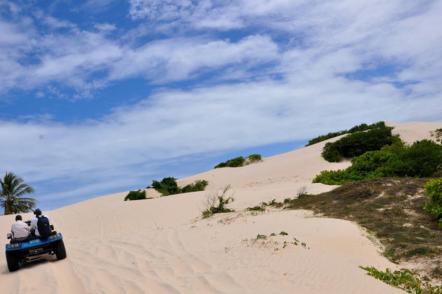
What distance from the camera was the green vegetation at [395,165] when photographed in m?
18.8

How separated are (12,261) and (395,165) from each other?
47.2 ft

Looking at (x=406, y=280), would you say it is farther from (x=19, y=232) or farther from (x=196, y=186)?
(x=196, y=186)

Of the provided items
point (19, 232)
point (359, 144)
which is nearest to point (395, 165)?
point (359, 144)

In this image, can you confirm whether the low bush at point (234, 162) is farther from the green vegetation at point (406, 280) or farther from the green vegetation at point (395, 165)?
the green vegetation at point (406, 280)

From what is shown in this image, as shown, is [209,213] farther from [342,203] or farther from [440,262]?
[440,262]

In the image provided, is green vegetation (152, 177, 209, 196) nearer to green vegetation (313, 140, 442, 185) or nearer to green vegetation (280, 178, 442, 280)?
green vegetation (313, 140, 442, 185)

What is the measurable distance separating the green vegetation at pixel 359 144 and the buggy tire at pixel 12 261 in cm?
2071

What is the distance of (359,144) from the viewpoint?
2816 cm

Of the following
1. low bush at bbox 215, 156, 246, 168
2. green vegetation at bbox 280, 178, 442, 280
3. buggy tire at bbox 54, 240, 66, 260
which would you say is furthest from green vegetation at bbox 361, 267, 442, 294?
low bush at bbox 215, 156, 246, 168

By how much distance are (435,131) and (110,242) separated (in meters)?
23.0

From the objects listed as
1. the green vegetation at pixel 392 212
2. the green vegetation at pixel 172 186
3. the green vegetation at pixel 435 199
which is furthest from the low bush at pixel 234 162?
the green vegetation at pixel 435 199

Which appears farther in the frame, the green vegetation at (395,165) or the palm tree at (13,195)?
the palm tree at (13,195)

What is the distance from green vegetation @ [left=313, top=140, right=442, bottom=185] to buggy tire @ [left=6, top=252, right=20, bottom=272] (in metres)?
13.5

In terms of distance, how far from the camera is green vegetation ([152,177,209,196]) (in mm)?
28953
